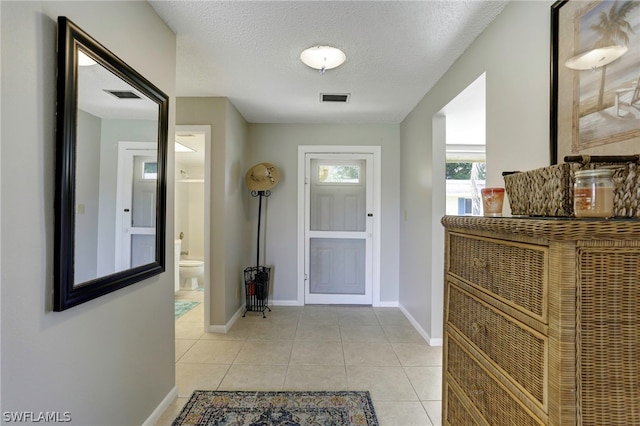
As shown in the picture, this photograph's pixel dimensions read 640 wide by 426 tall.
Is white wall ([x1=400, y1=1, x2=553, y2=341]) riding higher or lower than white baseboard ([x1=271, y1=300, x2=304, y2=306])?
higher

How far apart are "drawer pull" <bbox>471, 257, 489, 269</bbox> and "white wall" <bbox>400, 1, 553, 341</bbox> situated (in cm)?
66

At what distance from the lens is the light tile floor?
6.64ft

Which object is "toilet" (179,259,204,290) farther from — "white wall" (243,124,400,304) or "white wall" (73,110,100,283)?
"white wall" (73,110,100,283)

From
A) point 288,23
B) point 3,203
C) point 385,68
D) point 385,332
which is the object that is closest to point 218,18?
point 288,23

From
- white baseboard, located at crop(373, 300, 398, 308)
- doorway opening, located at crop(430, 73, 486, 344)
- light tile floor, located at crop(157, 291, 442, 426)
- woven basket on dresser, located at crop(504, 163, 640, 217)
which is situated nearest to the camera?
woven basket on dresser, located at crop(504, 163, 640, 217)

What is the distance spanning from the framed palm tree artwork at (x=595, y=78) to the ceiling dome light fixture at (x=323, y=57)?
49.0 inches

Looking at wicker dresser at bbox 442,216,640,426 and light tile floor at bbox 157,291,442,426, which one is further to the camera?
light tile floor at bbox 157,291,442,426

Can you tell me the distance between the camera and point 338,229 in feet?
13.1

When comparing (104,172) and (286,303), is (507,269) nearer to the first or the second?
(104,172)

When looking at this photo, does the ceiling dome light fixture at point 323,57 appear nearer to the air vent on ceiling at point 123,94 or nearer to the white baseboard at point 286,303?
the air vent on ceiling at point 123,94

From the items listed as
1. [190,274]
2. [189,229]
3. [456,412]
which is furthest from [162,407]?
[189,229]

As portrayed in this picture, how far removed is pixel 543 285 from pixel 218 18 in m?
2.04

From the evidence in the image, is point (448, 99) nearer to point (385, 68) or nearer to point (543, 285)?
point (385, 68)

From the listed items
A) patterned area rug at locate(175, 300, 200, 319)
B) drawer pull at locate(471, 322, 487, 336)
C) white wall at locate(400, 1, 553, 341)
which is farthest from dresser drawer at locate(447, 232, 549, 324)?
patterned area rug at locate(175, 300, 200, 319)
